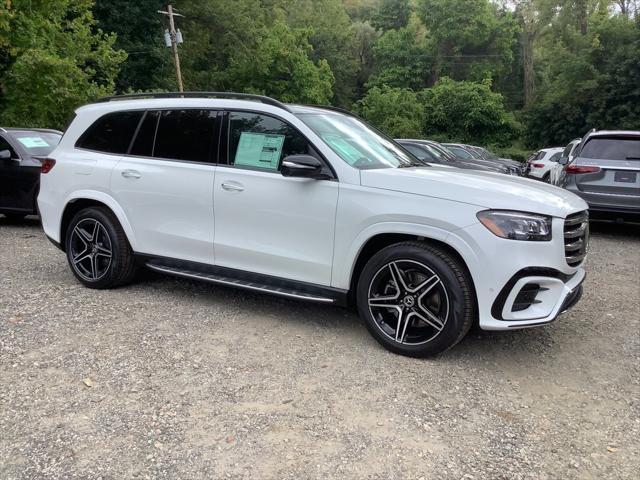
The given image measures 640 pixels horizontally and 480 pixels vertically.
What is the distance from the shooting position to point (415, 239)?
3.88m

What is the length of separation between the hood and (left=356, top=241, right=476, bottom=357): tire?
1.30 ft

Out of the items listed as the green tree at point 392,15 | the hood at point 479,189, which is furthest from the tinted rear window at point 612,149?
the green tree at point 392,15

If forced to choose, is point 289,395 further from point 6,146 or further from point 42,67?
point 42,67

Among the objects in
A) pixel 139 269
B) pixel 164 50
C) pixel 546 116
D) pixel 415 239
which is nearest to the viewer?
pixel 415 239

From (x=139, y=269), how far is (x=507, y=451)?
3786 mm

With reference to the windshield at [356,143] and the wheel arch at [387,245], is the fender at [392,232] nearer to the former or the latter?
the wheel arch at [387,245]

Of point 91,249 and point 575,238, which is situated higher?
point 575,238

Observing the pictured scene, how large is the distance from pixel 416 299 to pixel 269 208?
134cm

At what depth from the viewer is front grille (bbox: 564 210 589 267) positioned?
3742mm

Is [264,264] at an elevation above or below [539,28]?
below

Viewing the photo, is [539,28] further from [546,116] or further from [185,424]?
[185,424]

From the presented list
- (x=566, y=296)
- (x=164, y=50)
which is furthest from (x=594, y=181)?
(x=164, y=50)

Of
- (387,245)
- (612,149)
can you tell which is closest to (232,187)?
(387,245)

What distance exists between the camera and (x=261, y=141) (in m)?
4.47
